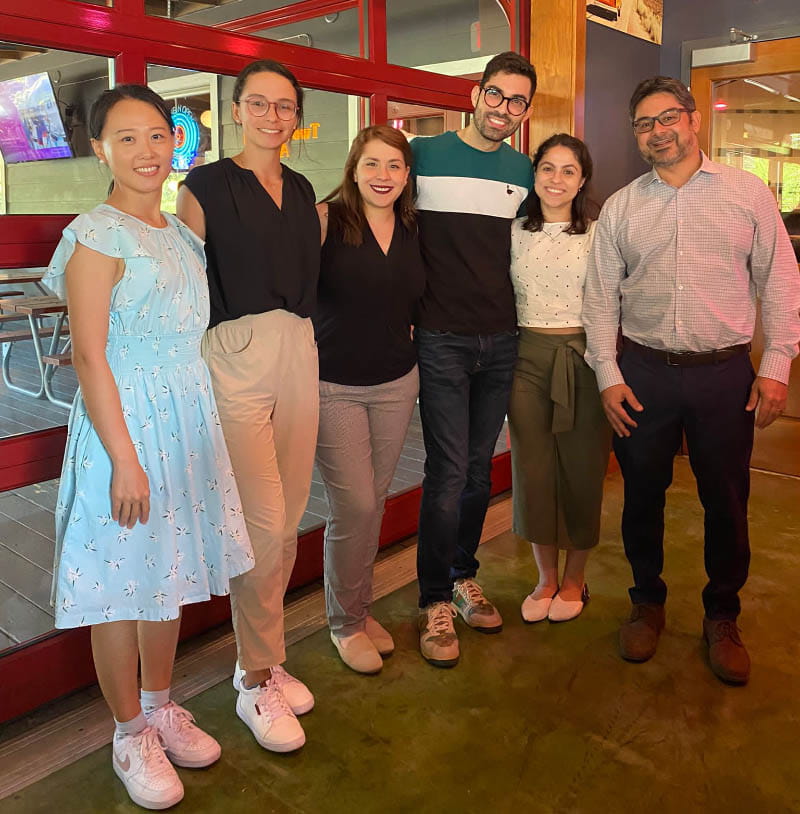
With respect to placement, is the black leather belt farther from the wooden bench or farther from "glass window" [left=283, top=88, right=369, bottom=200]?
the wooden bench

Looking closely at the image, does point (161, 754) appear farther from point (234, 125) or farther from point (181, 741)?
point (234, 125)

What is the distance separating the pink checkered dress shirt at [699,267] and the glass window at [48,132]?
1445 mm

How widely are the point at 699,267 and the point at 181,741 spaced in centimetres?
185

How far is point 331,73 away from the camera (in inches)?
112

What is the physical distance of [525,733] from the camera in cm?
217

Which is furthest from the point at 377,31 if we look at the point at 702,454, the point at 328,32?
the point at 702,454

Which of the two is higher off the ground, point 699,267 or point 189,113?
point 189,113

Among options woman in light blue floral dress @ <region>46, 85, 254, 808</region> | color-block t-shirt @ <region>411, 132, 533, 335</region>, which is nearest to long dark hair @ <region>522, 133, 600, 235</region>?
color-block t-shirt @ <region>411, 132, 533, 335</region>

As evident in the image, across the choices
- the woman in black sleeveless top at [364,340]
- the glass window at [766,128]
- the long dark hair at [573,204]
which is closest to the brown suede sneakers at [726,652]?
the woman in black sleeveless top at [364,340]

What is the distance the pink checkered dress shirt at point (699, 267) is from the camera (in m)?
2.28

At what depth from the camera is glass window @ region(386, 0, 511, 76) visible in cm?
346

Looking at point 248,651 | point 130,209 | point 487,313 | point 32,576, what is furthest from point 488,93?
point 32,576

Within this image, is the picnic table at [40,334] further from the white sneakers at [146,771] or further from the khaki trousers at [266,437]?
the white sneakers at [146,771]

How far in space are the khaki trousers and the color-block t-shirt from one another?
478 millimetres
